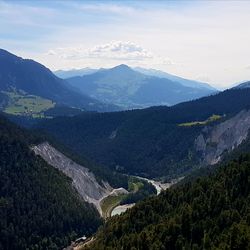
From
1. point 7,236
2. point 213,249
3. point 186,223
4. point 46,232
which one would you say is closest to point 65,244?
point 46,232

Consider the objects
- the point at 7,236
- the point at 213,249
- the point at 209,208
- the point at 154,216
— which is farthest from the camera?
the point at 7,236

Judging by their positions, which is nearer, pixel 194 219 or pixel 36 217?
pixel 194 219

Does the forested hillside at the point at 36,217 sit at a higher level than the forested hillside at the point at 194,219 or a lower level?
lower

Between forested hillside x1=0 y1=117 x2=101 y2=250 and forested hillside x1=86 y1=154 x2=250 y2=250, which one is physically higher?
forested hillside x1=86 y1=154 x2=250 y2=250

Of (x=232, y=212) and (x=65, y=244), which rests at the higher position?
(x=232, y=212)

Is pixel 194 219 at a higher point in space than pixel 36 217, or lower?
higher

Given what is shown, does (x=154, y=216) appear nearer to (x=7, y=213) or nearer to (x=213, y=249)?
(x=213, y=249)

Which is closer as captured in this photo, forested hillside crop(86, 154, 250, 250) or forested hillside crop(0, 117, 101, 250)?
forested hillside crop(86, 154, 250, 250)

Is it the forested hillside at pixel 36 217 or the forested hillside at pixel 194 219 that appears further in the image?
the forested hillside at pixel 36 217
